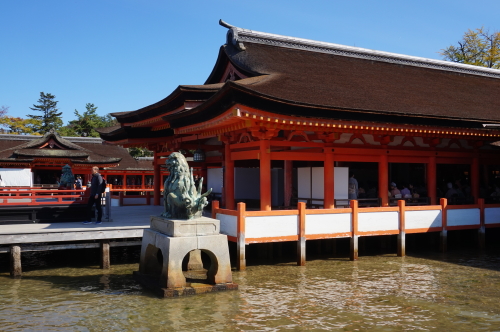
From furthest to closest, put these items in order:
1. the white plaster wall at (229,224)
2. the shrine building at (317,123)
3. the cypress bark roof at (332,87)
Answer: the shrine building at (317,123)
the cypress bark roof at (332,87)
the white plaster wall at (229,224)

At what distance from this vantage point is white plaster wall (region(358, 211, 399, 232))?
12.8m

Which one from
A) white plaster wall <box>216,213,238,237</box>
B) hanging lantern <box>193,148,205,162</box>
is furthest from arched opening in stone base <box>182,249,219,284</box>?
hanging lantern <box>193,148,205,162</box>

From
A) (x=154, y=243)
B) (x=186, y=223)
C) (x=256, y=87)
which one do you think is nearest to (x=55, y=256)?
(x=154, y=243)

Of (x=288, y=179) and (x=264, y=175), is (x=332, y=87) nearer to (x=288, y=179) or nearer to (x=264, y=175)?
(x=288, y=179)

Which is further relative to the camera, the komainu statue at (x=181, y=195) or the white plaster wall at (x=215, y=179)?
the white plaster wall at (x=215, y=179)

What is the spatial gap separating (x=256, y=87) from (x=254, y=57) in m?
3.78

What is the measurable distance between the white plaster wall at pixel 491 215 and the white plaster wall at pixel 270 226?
6453 mm

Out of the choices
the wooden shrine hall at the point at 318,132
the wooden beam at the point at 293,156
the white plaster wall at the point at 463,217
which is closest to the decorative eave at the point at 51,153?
the wooden shrine hall at the point at 318,132

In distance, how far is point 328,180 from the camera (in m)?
13.5

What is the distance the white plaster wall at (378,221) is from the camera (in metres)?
12.8

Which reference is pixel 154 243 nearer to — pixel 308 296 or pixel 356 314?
pixel 308 296

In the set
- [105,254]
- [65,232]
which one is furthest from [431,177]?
[65,232]

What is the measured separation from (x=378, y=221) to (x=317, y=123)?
312 centimetres

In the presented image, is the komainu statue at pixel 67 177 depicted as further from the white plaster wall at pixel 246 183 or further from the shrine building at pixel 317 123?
the white plaster wall at pixel 246 183
